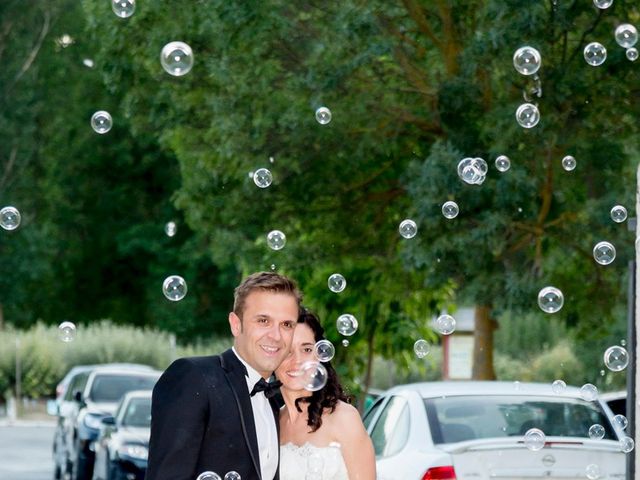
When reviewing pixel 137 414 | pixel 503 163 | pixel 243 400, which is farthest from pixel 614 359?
pixel 137 414

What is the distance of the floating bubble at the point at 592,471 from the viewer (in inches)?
324

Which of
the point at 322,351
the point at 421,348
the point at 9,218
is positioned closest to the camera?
the point at 322,351

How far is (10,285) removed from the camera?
54219mm

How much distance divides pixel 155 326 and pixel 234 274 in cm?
436

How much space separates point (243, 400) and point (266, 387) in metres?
0.16

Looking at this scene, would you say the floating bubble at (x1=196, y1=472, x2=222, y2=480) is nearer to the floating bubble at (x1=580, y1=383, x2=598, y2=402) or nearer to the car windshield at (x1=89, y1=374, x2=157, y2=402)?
the floating bubble at (x1=580, y1=383, x2=598, y2=402)

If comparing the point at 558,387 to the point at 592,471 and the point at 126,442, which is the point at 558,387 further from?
the point at 126,442

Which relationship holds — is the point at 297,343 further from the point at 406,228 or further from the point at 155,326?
the point at 155,326

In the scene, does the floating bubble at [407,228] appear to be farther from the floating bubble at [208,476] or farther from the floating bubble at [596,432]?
the floating bubble at [208,476]

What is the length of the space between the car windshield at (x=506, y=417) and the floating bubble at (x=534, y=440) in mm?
468

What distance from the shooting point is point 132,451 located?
586 inches

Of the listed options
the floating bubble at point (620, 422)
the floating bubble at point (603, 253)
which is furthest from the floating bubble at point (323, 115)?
the floating bubble at point (620, 422)

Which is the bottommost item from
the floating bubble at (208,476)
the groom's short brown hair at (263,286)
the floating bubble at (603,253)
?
the floating bubble at (208,476)

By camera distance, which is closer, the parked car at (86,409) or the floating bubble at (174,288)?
the floating bubble at (174,288)
